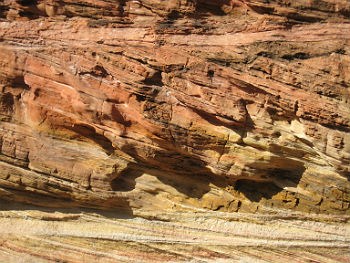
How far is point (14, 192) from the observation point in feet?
33.4

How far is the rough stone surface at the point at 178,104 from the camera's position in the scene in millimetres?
8016

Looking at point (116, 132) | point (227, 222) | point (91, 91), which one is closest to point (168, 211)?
point (227, 222)

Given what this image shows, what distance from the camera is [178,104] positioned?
8.52 metres

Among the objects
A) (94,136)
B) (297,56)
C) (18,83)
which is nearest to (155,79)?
(94,136)

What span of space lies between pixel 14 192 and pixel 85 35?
368 centimetres

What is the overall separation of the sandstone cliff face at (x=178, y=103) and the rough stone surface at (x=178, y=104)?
0.06ft

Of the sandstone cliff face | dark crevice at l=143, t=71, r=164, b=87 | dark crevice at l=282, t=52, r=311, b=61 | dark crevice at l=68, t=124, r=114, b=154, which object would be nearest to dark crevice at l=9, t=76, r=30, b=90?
the sandstone cliff face

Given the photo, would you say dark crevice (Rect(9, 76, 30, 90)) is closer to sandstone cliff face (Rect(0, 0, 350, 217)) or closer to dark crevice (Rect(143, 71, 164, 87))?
sandstone cliff face (Rect(0, 0, 350, 217))

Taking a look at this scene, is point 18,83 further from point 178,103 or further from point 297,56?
point 297,56

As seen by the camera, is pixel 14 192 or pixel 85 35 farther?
pixel 14 192

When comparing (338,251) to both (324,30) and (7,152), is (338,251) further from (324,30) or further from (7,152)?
(7,152)

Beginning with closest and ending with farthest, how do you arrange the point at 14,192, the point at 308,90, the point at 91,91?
the point at 308,90 → the point at 91,91 → the point at 14,192

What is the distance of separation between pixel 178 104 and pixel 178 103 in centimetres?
2

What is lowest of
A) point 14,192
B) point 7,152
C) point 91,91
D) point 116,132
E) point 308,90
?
point 14,192
